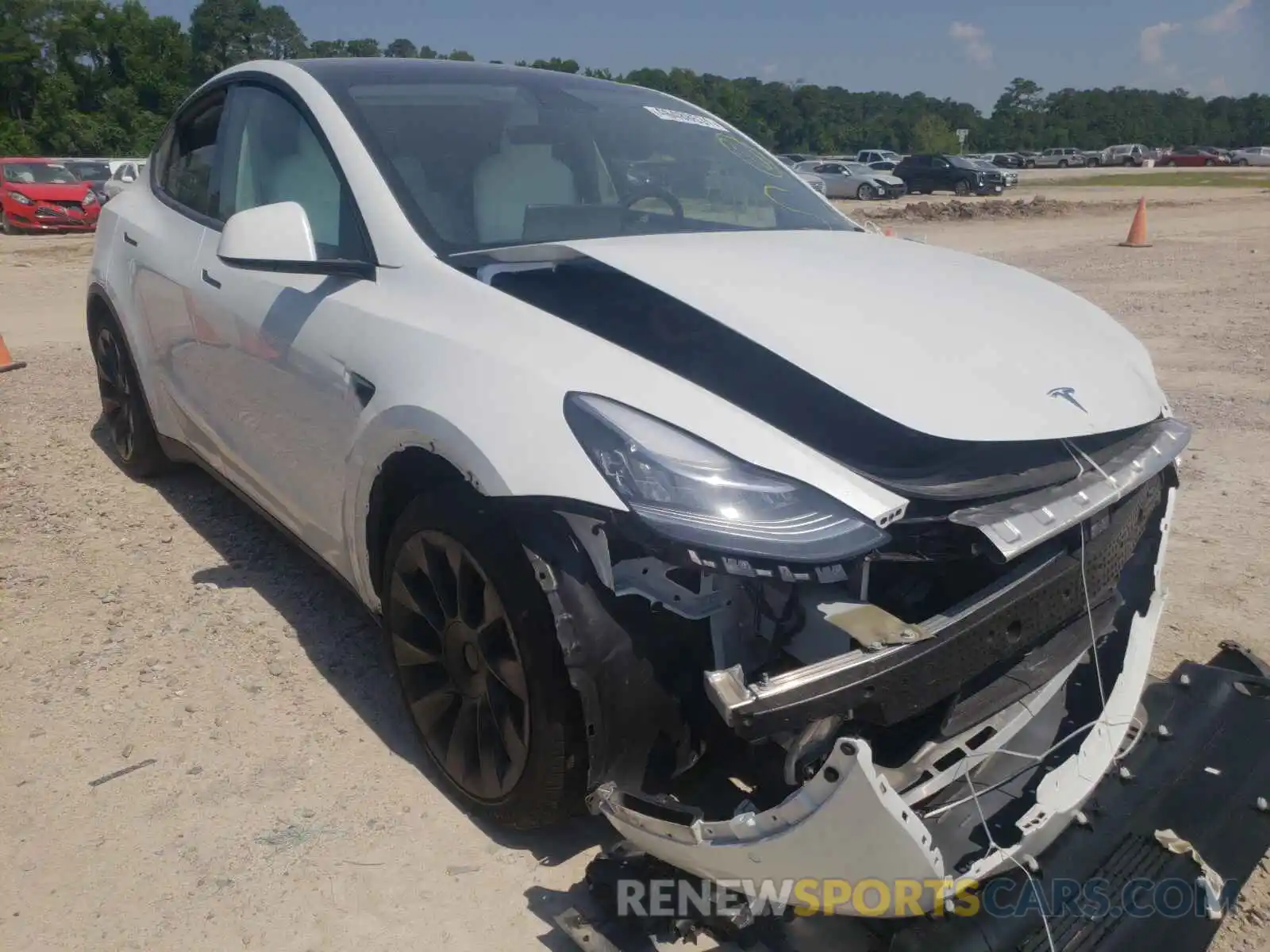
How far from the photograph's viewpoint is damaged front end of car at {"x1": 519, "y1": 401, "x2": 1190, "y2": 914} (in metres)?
1.73

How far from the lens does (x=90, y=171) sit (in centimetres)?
1992

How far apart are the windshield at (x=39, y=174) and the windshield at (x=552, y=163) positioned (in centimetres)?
1896

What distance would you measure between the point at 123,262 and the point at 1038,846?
13.1 ft

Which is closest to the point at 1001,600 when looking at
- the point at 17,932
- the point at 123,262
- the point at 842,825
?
the point at 842,825

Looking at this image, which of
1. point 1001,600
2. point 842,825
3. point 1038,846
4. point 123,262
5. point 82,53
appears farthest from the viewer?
point 82,53

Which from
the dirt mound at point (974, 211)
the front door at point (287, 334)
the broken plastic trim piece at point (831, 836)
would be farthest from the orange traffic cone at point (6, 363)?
the dirt mound at point (974, 211)

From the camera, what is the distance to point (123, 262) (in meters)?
4.21

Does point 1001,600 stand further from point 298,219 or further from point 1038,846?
point 298,219

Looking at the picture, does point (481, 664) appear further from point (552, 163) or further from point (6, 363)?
point (6, 363)

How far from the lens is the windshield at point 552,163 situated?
279 centimetres

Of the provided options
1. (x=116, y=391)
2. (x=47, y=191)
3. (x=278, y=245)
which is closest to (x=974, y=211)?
(x=47, y=191)

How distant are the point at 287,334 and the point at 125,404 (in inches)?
89.0

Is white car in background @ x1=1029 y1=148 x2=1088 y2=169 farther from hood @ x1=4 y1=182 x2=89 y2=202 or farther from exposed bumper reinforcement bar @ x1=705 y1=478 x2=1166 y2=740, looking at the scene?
exposed bumper reinforcement bar @ x1=705 y1=478 x2=1166 y2=740

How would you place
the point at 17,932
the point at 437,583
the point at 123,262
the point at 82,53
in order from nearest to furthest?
1. the point at 17,932
2. the point at 437,583
3. the point at 123,262
4. the point at 82,53
